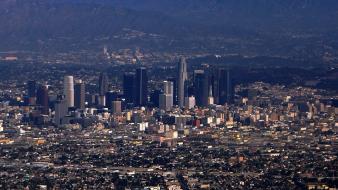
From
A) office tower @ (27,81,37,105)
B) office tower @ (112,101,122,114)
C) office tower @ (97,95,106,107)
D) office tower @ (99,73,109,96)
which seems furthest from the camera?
office tower @ (99,73,109,96)

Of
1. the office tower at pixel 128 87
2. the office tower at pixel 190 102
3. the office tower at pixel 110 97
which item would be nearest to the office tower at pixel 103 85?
the office tower at pixel 110 97

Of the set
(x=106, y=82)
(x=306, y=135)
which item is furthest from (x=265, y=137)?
(x=106, y=82)

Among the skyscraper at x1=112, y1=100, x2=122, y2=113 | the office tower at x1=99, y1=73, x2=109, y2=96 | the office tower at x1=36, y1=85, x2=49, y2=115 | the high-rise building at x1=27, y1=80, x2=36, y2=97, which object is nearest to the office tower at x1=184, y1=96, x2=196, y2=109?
the skyscraper at x1=112, y1=100, x2=122, y2=113

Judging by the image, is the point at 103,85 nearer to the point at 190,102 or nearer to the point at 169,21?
the point at 190,102

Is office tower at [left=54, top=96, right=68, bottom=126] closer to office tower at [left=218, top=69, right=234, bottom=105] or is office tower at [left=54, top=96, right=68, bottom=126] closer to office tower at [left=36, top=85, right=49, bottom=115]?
office tower at [left=36, top=85, right=49, bottom=115]

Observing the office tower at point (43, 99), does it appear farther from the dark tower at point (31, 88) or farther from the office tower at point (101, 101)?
the office tower at point (101, 101)

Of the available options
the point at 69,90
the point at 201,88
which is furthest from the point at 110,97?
the point at 201,88

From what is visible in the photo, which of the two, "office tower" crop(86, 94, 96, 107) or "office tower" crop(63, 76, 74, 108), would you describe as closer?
"office tower" crop(63, 76, 74, 108)
